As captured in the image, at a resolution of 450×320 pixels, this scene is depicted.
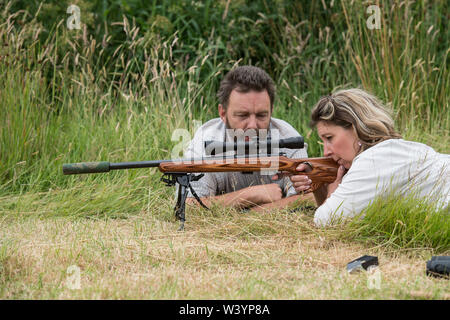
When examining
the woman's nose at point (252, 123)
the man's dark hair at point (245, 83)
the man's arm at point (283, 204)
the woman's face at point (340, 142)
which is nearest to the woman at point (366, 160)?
the woman's face at point (340, 142)

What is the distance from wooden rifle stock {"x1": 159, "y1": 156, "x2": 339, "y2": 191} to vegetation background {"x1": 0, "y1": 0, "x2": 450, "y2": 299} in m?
0.40

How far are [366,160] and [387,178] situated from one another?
0.19m

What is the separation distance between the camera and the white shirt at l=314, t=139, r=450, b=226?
415 cm

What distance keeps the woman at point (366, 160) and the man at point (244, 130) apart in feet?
1.93

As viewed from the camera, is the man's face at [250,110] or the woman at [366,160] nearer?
the woman at [366,160]

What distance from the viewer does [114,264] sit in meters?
3.72

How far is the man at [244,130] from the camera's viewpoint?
5.07 meters

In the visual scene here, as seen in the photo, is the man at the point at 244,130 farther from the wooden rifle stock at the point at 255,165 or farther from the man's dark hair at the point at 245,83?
the wooden rifle stock at the point at 255,165

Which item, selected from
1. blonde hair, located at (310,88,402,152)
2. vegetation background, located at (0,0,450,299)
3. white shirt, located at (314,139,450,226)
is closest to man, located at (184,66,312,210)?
vegetation background, located at (0,0,450,299)

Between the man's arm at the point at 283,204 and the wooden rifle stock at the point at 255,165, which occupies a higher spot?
the wooden rifle stock at the point at 255,165

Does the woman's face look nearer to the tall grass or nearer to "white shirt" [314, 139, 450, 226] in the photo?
"white shirt" [314, 139, 450, 226]

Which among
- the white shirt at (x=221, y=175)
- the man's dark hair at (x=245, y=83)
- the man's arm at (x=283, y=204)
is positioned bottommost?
the man's arm at (x=283, y=204)

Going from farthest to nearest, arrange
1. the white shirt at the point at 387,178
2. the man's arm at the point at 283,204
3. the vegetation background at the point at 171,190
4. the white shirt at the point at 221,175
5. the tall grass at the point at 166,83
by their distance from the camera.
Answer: the tall grass at the point at 166,83 < the white shirt at the point at 221,175 < the man's arm at the point at 283,204 < the white shirt at the point at 387,178 < the vegetation background at the point at 171,190

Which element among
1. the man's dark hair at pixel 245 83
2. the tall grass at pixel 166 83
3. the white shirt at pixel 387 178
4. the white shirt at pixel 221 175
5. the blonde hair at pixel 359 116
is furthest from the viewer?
the tall grass at pixel 166 83
